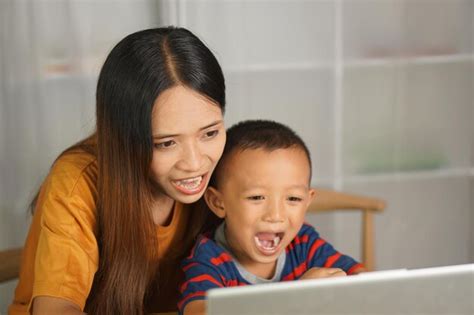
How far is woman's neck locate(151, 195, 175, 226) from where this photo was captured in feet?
5.29

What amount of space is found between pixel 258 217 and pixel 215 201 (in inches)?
4.9

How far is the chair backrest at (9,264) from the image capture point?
1.70 m

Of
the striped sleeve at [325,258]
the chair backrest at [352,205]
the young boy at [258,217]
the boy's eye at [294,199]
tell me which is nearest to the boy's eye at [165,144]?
the young boy at [258,217]

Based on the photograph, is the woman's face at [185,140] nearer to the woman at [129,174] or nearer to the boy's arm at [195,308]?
the woman at [129,174]

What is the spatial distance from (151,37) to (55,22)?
46.9 inches

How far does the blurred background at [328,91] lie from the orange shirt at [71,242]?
0.98 metres

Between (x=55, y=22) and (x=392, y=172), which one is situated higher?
(x=55, y=22)

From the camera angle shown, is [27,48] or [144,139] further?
[27,48]

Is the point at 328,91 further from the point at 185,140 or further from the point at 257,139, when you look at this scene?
the point at 185,140

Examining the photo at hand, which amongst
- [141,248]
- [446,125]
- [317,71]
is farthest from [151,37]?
[446,125]

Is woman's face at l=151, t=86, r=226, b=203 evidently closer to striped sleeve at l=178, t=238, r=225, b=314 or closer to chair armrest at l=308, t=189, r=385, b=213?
striped sleeve at l=178, t=238, r=225, b=314

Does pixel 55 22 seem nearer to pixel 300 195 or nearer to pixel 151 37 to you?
pixel 151 37

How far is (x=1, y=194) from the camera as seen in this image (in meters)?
2.55

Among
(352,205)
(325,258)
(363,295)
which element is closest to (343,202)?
(352,205)
